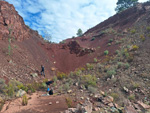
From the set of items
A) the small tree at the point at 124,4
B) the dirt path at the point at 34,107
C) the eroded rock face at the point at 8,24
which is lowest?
the dirt path at the point at 34,107

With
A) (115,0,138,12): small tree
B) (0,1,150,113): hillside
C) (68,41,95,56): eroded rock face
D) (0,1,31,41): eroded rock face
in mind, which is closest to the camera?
(0,1,150,113): hillside

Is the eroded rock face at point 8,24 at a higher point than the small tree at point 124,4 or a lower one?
lower

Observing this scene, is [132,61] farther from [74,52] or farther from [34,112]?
[74,52]

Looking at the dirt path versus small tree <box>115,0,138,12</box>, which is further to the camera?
small tree <box>115,0,138,12</box>

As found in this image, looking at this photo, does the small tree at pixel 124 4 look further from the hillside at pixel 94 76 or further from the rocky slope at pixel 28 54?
the hillside at pixel 94 76

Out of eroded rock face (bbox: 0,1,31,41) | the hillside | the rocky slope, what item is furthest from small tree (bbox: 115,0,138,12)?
eroded rock face (bbox: 0,1,31,41)

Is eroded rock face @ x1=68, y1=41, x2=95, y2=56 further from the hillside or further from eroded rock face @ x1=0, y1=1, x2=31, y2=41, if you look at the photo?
eroded rock face @ x1=0, y1=1, x2=31, y2=41

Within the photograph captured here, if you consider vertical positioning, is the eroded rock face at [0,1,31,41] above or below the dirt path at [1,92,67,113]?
above

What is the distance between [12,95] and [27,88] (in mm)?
1259

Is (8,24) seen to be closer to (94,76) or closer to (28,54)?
(28,54)

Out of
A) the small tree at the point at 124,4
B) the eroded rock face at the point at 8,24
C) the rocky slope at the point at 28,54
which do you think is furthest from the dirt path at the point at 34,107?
the small tree at the point at 124,4

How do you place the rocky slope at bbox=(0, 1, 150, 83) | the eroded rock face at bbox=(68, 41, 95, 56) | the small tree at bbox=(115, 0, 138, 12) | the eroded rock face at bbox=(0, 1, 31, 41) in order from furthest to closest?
the small tree at bbox=(115, 0, 138, 12) < the eroded rock face at bbox=(68, 41, 95, 56) < the eroded rock face at bbox=(0, 1, 31, 41) < the rocky slope at bbox=(0, 1, 150, 83)

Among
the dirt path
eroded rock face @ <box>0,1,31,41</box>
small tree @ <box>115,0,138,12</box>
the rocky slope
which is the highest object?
small tree @ <box>115,0,138,12</box>

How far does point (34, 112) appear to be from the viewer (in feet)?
14.7
